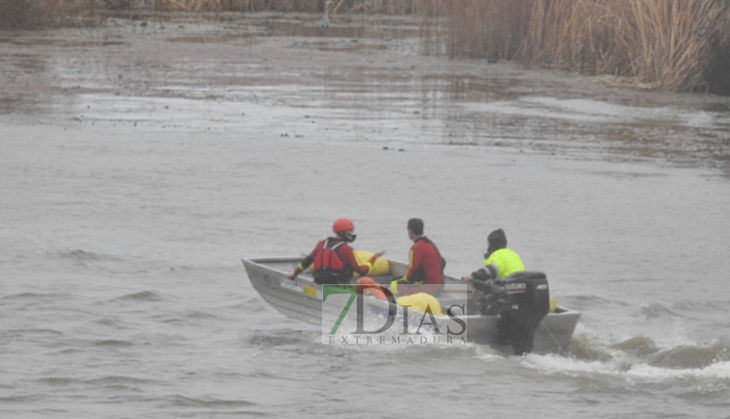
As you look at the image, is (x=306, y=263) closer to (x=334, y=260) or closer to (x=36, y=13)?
(x=334, y=260)

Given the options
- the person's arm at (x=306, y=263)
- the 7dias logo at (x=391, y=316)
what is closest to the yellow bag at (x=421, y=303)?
the 7dias logo at (x=391, y=316)

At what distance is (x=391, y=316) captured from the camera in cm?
1177

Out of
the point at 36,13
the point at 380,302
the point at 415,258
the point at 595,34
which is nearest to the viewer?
the point at 380,302

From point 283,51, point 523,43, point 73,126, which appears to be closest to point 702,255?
point 73,126

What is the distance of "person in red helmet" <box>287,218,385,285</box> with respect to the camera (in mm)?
12594

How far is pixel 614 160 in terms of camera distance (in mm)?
22766

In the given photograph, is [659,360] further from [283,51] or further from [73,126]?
[283,51]

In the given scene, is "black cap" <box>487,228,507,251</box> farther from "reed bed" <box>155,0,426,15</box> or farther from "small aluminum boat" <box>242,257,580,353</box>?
"reed bed" <box>155,0,426,15</box>

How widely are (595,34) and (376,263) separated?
21.3 meters

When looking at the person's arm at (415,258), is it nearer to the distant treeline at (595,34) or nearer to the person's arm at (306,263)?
the person's arm at (306,263)

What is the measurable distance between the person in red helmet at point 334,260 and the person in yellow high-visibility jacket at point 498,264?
1.15 metres

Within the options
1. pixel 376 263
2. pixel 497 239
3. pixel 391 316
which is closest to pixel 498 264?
pixel 497 239

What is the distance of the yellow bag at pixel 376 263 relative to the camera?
13.3 meters

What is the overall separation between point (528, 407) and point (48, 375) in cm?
387
